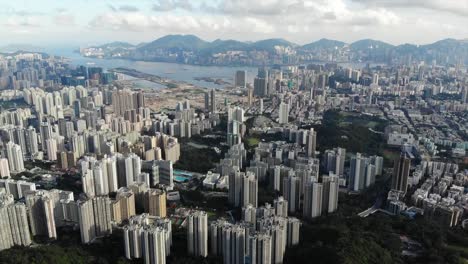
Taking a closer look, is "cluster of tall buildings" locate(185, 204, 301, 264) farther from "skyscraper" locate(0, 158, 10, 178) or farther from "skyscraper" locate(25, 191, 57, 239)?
"skyscraper" locate(0, 158, 10, 178)

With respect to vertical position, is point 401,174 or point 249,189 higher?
point 401,174

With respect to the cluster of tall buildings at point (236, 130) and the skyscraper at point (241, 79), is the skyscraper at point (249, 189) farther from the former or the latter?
the skyscraper at point (241, 79)

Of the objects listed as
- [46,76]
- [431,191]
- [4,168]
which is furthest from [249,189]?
[46,76]

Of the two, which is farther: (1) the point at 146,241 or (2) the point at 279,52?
(2) the point at 279,52

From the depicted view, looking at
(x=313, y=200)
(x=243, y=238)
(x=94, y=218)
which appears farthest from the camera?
(x=313, y=200)

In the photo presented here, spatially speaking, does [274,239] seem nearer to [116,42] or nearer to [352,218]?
[352,218]

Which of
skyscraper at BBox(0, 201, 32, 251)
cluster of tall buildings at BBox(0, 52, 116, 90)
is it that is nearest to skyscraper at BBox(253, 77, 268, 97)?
cluster of tall buildings at BBox(0, 52, 116, 90)

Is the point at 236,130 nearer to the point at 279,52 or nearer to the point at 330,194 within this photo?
the point at 330,194
